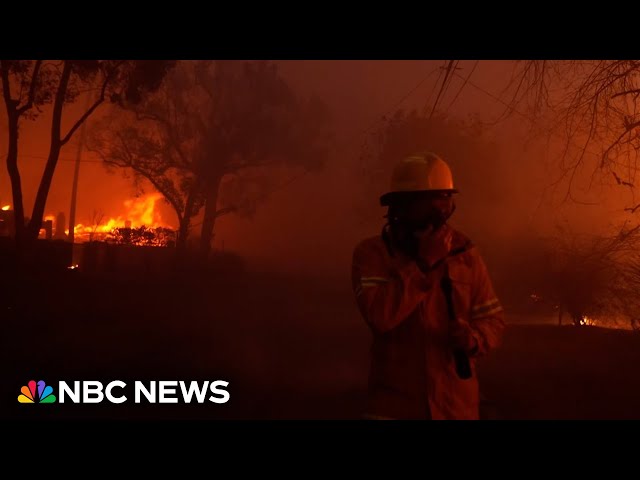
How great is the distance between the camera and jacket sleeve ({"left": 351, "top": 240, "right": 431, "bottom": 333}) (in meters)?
2.23

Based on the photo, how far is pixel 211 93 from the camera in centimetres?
3092

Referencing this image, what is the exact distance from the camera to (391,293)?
225 centimetres

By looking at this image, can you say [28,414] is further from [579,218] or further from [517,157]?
[517,157]

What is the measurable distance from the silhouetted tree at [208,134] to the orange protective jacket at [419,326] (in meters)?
26.9

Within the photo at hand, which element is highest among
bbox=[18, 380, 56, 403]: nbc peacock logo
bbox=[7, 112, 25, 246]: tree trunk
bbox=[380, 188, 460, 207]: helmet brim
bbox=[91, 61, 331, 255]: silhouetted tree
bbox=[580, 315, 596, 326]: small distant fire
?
bbox=[91, 61, 331, 255]: silhouetted tree

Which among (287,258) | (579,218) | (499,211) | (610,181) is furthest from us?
(287,258)

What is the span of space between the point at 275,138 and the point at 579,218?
17760 millimetres

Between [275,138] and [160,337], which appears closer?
[160,337]

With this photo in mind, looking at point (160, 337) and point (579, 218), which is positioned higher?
point (579, 218)

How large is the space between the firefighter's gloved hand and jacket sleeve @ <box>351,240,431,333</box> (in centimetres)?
19

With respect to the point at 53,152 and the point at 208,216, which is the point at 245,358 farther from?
the point at 208,216

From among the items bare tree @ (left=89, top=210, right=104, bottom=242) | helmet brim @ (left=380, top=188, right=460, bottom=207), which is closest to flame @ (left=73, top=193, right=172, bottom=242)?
bare tree @ (left=89, top=210, right=104, bottom=242)

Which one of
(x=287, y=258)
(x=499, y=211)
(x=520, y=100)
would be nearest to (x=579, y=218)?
(x=499, y=211)

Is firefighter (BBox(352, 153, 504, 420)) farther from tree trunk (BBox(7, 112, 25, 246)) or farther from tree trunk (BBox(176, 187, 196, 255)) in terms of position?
tree trunk (BBox(176, 187, 196, 255))
